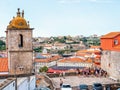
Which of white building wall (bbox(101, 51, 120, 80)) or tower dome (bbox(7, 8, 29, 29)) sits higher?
tower dome (bbox(7, 8, 29, 29))

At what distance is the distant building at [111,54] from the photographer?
25672mm

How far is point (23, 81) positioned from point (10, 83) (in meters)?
3.15

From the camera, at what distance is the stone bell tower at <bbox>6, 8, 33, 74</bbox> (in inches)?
1068

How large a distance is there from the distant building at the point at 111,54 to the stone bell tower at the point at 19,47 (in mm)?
6381

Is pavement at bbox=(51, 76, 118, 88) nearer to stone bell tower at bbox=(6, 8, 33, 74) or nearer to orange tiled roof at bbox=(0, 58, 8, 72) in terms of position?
stone bell tower at bbox=(6, 8, 33, 74)

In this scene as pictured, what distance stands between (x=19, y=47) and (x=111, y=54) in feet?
25.1

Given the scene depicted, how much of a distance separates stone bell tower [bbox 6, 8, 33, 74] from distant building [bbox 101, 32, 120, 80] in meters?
6.38

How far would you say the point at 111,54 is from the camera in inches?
1046

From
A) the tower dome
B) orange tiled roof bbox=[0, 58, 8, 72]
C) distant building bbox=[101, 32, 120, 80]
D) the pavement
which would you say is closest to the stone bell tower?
the tower dome

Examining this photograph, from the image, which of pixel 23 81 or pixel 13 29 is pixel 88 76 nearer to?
pixel 13 29

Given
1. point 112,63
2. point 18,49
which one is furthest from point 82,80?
point 18,49

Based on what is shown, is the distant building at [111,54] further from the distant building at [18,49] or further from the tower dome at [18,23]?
the tower dome at [18,23]

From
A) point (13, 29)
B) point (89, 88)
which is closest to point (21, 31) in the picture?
point (13, 29)

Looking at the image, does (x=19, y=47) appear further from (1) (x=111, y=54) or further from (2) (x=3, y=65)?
(1) (x=111, y=54)
